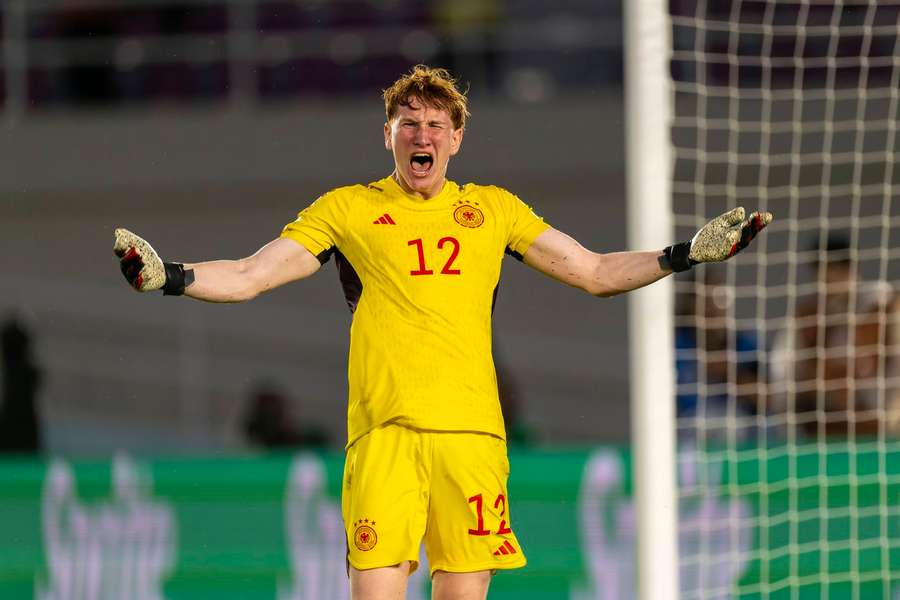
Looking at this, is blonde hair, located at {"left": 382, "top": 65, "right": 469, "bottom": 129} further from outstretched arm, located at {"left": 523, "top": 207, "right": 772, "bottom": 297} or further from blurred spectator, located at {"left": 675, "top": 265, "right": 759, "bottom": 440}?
blurred spectator, located at {"left": 675, "top": 265, "right": 759, "bottom": 440}

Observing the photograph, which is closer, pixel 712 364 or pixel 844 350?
pixel 844 350

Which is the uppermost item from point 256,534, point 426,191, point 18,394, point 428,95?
point 428,95

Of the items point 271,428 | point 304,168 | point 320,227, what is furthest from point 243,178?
point 320,227

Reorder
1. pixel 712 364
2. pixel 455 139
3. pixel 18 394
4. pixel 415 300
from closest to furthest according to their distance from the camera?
pixel 415 300
pixel 455 139
pixel 712 364
pixel 18 394

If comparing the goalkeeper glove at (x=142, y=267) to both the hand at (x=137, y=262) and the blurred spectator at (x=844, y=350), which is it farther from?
the blurred spectator at (x=844, y=350)

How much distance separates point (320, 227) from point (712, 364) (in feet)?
10.9

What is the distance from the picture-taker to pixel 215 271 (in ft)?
12.8

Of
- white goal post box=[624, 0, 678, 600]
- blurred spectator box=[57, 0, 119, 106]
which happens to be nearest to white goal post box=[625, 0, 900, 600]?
white goal post box=[624, 0, 678, 600]

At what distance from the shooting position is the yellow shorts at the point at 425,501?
390 centimetres

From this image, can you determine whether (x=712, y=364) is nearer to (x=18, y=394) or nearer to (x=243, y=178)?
(x=18, y=394)

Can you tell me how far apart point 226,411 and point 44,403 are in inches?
55.7

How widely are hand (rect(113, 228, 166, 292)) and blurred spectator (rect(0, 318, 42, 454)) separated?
560cm

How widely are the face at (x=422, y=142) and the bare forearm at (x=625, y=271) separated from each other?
0.53m

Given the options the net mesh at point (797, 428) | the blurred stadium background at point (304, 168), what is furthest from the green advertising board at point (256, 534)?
the blurred stadium background at point (304, 168)
